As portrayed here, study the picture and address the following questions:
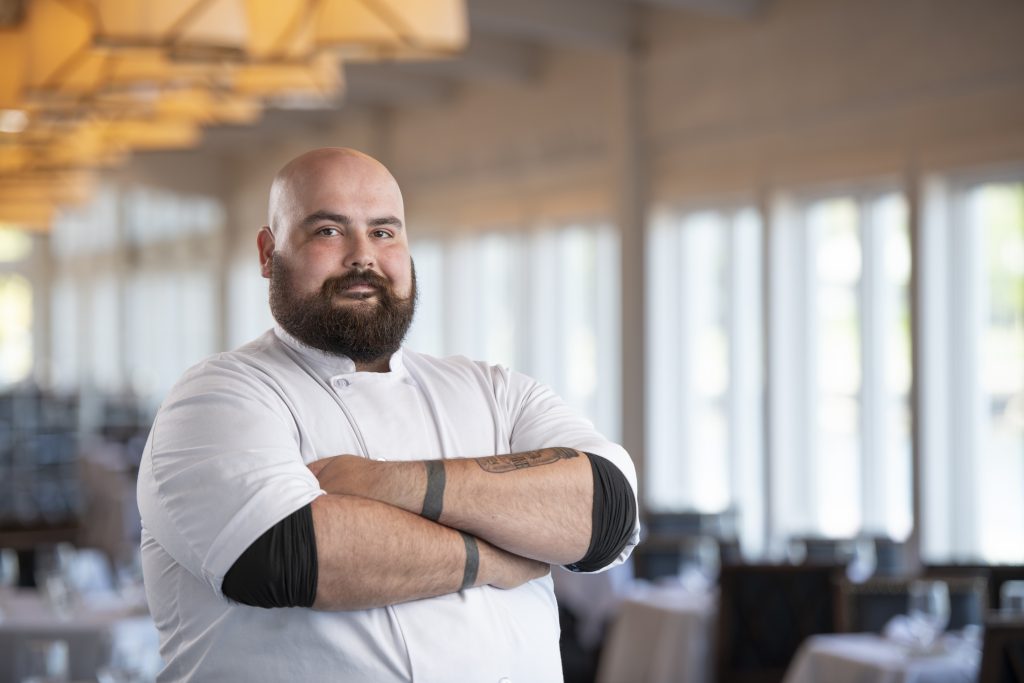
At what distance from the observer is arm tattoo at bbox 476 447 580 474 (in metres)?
1.98

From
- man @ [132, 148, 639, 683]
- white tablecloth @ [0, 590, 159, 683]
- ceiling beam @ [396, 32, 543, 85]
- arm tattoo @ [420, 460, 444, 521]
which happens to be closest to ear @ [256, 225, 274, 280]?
man @ [132, 148, 639, 683]

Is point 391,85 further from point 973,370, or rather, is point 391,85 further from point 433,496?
point 433,496

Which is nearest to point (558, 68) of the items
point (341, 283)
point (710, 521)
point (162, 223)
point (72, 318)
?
point (710, 521)

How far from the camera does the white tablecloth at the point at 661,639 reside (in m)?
7.03

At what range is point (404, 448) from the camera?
207cm

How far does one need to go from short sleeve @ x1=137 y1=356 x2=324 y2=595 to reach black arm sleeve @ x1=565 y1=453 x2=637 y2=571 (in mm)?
429

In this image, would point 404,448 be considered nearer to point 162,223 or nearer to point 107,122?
point 107,122

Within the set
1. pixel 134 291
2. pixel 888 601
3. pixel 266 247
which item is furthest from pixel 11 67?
pixel 134 291

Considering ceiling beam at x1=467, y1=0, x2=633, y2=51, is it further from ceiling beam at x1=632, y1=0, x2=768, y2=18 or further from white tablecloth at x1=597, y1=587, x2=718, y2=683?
white tablecloth at x1=597, y1=587, x2=718, y2=683

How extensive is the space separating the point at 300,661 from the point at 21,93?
4506 mm

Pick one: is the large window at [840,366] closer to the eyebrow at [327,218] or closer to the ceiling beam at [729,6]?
the ceiling beam at [729,6]

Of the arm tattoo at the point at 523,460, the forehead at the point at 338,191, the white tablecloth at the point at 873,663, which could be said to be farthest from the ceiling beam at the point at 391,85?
the arm tattoo at the point at 523,460

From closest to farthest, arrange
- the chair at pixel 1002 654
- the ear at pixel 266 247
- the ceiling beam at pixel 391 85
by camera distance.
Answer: the ear at pixel 266 247 → the chair at pixel 1002 654 → the ceiling beam at pixel 391 85

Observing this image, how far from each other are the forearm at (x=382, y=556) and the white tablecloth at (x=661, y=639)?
530 centimetres
